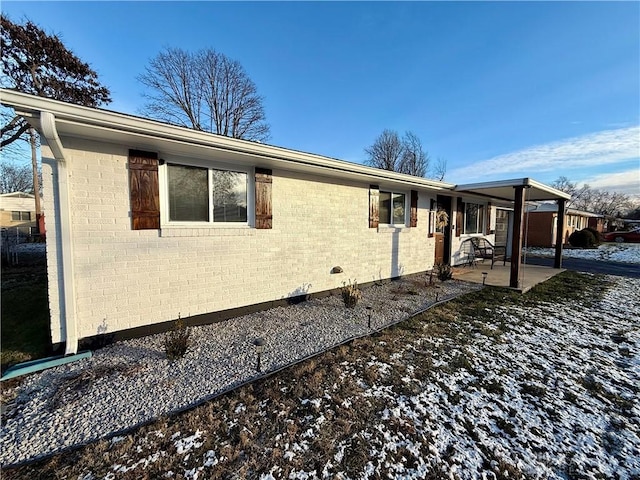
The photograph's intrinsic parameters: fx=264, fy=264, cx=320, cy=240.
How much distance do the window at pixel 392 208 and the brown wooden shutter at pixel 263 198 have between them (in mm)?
3296

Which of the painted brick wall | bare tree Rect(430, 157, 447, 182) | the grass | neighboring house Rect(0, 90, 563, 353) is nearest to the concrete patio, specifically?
neighboring house Rect(0, 90, 563, 353)

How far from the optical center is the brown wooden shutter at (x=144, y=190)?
11.3 feet

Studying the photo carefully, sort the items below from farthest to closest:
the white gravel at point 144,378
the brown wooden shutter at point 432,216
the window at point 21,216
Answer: the window at point 21,216 → the brown wooden shutter at point 432,216 → the white gravel at point 144,378

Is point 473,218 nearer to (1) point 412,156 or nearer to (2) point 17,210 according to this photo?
(1) point 412,156

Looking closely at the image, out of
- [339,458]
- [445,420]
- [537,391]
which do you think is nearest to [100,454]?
[339,458]

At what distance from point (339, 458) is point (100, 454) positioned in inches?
64.3

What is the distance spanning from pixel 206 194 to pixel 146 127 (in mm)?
1218

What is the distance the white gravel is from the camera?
80.0 inches

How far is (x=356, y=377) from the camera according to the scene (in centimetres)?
278

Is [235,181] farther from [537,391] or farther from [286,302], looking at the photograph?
[537,391]

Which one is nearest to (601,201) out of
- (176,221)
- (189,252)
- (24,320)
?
(189,252)

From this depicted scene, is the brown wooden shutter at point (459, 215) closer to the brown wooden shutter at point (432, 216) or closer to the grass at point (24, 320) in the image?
the brown wooden shutter at point (432, 216)

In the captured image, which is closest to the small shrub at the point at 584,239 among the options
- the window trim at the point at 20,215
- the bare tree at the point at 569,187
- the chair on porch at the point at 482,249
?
the chair on porch at the point at 482,249

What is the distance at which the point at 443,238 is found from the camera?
29.3 ft
